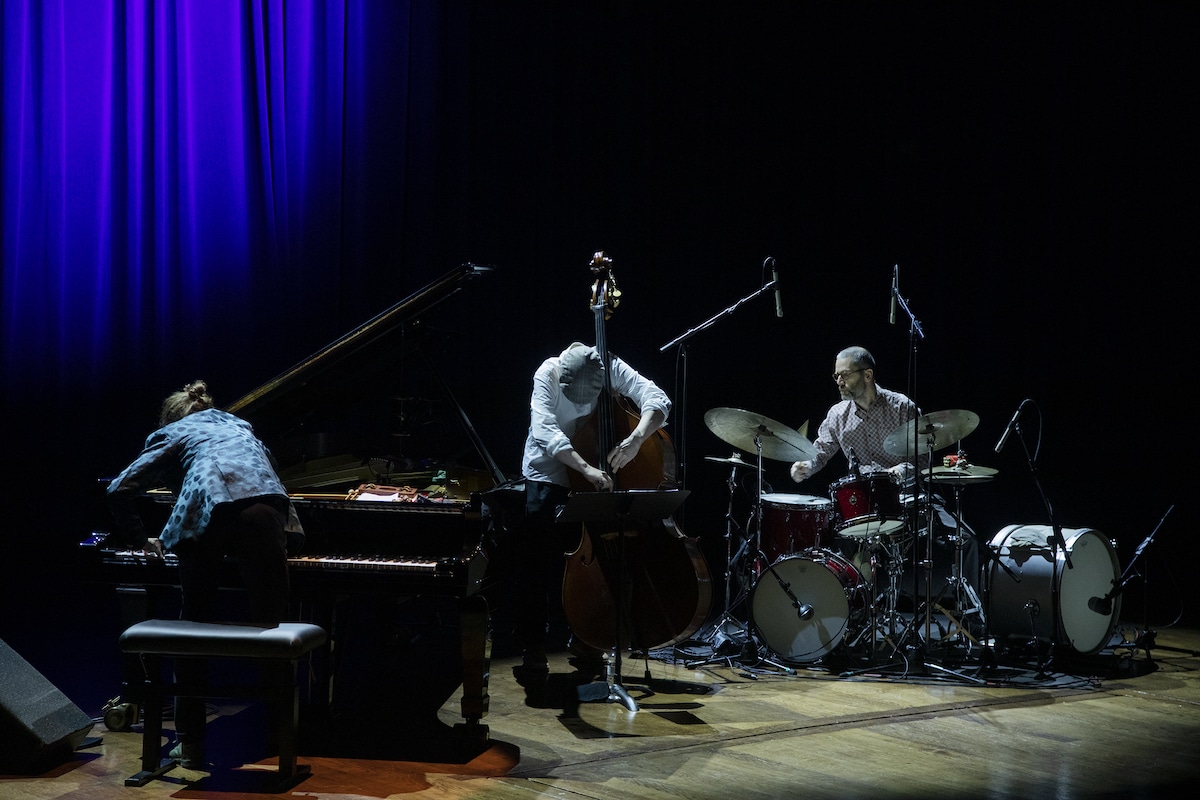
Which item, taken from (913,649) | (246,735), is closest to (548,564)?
(246,735)

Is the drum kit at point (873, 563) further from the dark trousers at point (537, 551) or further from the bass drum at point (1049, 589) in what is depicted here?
the dark trousers at point (537, 551)

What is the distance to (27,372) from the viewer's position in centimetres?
624

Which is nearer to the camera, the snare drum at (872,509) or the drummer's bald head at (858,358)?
the snare drum at (872,509)

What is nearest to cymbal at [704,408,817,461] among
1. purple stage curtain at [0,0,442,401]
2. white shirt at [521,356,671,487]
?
white shirt at [521,356,671,487]

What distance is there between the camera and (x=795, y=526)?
5.33 m

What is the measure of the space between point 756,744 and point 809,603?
1.31m

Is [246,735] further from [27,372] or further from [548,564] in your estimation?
[27,372]

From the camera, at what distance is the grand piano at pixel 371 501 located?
379 centimetres

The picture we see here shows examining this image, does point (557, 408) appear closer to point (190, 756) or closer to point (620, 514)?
point (620, 514)

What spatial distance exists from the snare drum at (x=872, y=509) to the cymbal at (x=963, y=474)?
28cm

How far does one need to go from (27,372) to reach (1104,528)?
6.84 m

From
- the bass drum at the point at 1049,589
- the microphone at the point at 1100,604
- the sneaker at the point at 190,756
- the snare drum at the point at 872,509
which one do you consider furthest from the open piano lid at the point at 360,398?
the microphone at the point at 1100,604

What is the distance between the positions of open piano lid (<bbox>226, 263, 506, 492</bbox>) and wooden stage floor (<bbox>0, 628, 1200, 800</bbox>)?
3.31 feet

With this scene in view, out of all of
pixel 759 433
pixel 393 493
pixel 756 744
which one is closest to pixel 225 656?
pixel 393 493
